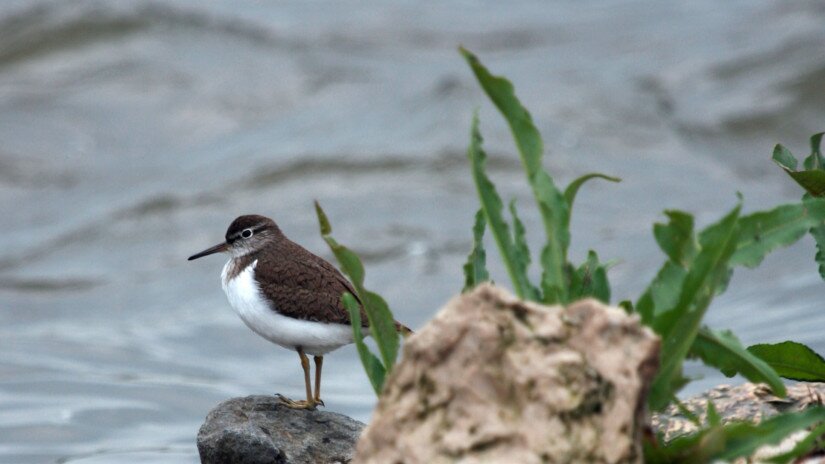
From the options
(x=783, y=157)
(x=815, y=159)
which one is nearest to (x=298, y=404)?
(x=783, y=157)

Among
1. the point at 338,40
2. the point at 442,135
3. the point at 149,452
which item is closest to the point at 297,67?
the point at 338,40

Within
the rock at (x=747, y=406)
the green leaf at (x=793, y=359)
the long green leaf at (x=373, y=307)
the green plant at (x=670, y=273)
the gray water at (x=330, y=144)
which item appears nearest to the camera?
the green plant at (x=670, y=273)

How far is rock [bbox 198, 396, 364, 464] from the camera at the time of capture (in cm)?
588

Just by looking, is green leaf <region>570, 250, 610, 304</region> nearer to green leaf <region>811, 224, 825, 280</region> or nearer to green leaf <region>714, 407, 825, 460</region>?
green leaf <region>714, 407, 825, 460</region>

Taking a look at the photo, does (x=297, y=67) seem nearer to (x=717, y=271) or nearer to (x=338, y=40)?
(x=338, y=40)

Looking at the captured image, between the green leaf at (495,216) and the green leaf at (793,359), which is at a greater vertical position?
the green leaf at (495,216)

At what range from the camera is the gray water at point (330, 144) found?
1405 cm

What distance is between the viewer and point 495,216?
14.2 feet

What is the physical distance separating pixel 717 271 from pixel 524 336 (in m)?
0.79

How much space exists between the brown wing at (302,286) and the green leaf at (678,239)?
2.64 metres

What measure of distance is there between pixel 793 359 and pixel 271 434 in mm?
2592

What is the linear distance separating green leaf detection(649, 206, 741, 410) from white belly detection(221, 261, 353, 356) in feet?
9.71

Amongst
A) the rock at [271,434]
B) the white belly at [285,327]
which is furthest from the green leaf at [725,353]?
the white belly at [285,327]

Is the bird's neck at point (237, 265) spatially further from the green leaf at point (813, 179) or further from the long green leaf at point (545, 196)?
the green leaf at point (813, 179)
